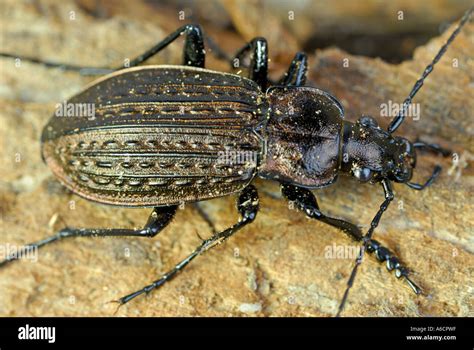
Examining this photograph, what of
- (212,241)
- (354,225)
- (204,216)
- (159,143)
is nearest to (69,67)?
(159,143)

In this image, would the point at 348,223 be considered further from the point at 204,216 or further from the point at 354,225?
the point at 204,216

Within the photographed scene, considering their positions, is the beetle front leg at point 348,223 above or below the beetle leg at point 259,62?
below

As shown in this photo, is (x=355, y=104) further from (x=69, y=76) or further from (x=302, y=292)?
(x=69, y=76)

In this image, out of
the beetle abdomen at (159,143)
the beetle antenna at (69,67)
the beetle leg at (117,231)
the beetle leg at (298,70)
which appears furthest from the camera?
the beetle antenna at (69,67)

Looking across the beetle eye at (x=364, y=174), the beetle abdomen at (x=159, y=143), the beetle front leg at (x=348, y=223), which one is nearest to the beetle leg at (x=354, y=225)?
the beetle front leg at (x=348, y=223)

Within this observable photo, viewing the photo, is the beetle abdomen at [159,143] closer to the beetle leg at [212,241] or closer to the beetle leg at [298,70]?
the beetle leg at [212,241]

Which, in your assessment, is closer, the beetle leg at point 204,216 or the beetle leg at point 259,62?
the beetle leg at point 204,216

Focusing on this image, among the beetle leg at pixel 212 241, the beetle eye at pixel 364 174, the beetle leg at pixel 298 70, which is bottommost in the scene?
the beetle leg at pixel 212 241

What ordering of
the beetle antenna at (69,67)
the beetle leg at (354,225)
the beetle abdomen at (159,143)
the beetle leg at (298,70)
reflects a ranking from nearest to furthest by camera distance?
the beetle leg at (354,225) < the beetle abdomen at (159,143) < the beetle leg at (298,70) < the beetle antenna at (69,67)
